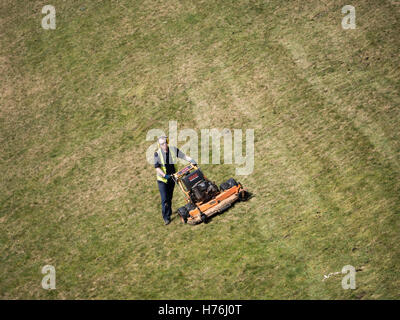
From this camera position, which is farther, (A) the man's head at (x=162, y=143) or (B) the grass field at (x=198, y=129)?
(A) the man's head at (x=162, y=143)

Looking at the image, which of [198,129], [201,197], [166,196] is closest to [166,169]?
[166,196]

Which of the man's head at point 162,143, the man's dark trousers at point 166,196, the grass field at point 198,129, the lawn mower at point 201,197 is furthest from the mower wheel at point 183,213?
the man's head at point 162,143

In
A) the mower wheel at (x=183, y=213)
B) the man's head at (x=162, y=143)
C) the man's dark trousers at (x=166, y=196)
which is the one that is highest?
the man's head at (x=162, y=143)

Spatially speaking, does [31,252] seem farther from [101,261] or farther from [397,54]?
[397,54]

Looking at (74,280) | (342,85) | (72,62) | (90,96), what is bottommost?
(74,280)

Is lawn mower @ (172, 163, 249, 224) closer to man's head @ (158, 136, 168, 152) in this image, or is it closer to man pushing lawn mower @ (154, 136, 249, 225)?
man pushing lawn mower @ (154, 136, 249, 225)

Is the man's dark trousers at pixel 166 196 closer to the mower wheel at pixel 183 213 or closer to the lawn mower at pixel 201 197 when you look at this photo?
the lawn mower at pixel 201 197

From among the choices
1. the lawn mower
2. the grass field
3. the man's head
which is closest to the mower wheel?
the lawn mower

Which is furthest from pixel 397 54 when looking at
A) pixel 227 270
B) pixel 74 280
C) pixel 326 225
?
pixel 74 280
